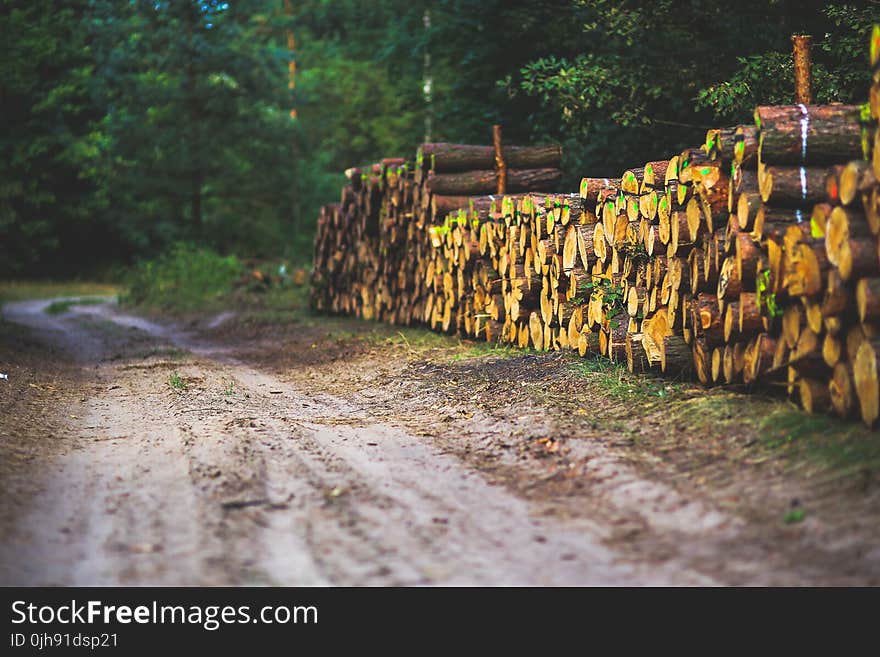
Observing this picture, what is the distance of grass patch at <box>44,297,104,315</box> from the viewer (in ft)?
74.4

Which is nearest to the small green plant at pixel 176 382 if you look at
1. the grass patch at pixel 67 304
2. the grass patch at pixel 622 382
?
the grass patch at pixel 622 382

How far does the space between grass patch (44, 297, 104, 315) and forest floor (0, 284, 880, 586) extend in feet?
47.1

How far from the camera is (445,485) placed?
541cm

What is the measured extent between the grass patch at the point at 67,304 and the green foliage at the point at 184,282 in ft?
3.05

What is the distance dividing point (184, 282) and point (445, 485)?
22.6 metres

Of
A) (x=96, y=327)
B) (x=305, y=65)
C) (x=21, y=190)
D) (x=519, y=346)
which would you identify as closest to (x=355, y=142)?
(x=305, y=65)

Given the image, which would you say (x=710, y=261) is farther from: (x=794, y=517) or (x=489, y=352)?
(x=489, y=352)

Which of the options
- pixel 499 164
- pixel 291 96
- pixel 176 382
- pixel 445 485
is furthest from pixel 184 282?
pixel 445 485

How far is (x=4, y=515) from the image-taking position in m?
4.80

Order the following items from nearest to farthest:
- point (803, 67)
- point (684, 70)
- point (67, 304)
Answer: point (803, 67), point (684, 70), point (67, 304)

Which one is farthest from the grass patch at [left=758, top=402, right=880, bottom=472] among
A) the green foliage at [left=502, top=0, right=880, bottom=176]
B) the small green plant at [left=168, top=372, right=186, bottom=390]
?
the green foliage at [left=502, top=0, right=880, bottom=176]

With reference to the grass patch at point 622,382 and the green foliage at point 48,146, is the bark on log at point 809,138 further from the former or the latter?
the green foliage at point 48,146
